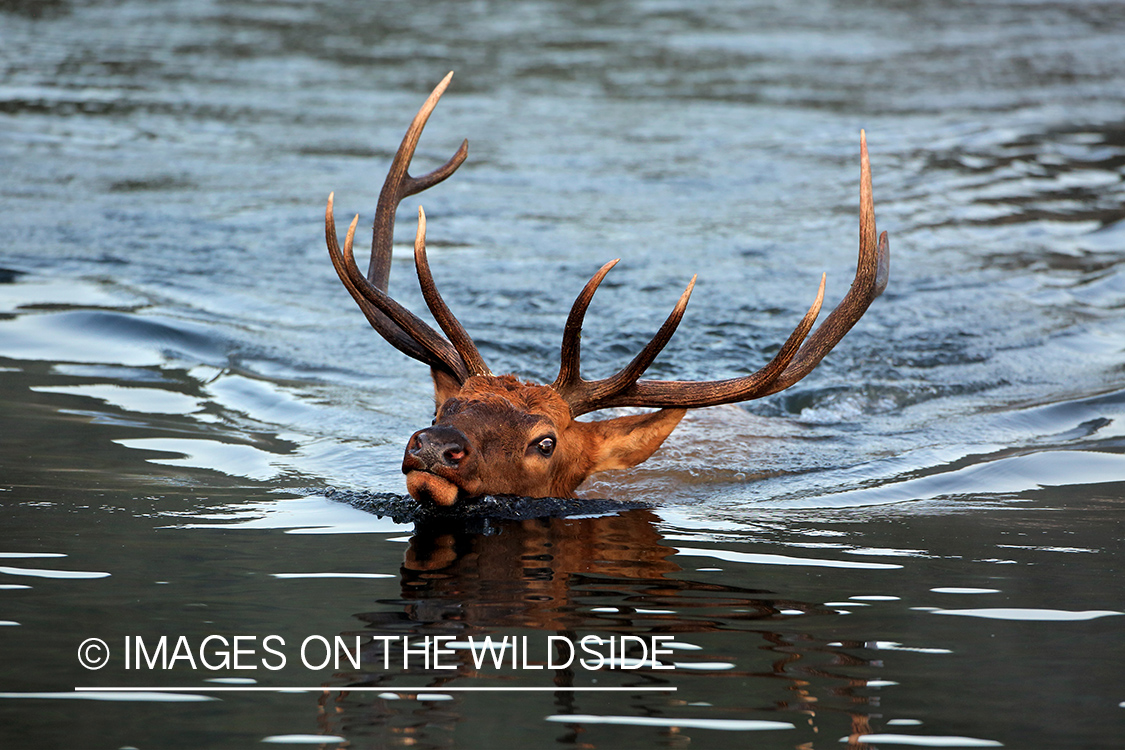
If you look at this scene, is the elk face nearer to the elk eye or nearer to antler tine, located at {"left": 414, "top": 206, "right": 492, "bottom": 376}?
the elk eye

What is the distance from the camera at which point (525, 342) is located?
28.4 ft

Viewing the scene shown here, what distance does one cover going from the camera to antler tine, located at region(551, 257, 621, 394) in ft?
16.8

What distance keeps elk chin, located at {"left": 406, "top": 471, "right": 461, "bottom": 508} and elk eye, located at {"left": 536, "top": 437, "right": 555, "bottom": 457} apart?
0.50m

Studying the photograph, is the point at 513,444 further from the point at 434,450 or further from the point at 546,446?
the point at 434,450

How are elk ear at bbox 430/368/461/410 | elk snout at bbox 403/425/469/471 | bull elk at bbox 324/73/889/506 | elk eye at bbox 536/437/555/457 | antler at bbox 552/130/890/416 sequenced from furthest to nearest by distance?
elk ear at bbox 430/368/461/410, antler at bbox 552/130/890/416, elk eye at bbox 536/437/555/457, bull elk at bbox 324/73/889/506, elk snout at bbox 403/425/469/471

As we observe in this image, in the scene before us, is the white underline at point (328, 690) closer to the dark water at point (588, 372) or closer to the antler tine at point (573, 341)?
the dark water at point (588, 372)

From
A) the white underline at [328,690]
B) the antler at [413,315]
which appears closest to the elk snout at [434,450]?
the antler at [413,315]

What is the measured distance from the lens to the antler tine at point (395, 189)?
6066mm

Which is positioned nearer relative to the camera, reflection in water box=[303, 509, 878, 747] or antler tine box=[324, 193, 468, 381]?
reflection in water box=[303, 509, 878, 747]

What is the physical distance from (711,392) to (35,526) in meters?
2.55

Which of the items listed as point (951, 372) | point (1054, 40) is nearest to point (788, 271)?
point (951, 372)

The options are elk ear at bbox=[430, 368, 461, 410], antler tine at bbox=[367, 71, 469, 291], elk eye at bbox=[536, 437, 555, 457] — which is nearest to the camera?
elk eye at bbox=[536, 437, 555, 457]

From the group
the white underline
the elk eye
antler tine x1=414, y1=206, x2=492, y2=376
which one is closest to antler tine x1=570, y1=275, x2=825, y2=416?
the elk eye

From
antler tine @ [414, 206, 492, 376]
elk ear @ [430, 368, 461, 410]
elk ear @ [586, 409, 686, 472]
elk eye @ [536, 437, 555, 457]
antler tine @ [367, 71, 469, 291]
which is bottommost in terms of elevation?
elk eye @ [536, 437, 555, 457]
